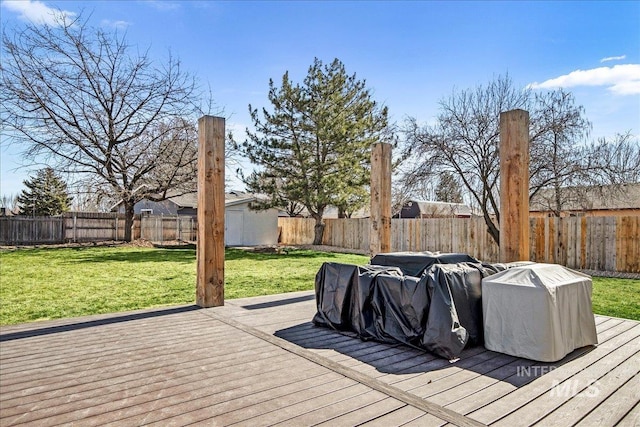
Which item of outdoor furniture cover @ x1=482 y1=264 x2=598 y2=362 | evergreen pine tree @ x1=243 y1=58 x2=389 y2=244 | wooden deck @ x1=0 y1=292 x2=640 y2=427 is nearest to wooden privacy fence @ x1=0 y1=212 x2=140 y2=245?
evergreen pine tree @ x1=243 y1=58 x2=389 y2=244

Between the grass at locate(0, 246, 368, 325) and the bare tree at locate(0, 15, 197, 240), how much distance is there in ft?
14.4

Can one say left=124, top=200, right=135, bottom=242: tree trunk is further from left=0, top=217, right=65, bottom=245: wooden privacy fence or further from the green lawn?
the green lawn

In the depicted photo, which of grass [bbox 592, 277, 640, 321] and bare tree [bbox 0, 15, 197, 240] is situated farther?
bare tree [bbox 0, 15, 197, 240]

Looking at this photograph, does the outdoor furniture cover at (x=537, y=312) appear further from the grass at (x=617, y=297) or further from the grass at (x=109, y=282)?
the grass at (x=109, y=282)

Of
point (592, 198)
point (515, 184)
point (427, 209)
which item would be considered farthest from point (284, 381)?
point (427, 209)

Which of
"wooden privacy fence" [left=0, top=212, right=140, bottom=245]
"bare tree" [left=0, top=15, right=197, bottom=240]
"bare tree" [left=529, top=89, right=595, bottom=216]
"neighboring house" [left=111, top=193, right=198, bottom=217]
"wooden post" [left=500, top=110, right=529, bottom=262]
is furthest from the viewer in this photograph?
"neighboring house" [left=111, top=193, right=198, bottom=217]

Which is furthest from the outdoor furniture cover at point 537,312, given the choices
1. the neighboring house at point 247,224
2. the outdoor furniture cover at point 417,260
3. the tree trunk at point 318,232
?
the neighboring house at point 247,224

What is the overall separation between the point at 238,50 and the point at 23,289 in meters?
6.07

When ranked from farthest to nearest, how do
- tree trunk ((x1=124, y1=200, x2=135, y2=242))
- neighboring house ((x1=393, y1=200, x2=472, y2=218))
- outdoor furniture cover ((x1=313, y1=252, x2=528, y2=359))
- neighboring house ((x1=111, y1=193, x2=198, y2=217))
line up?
1. neighboring house ((x1=393, y1=200, x2=472, y2=218))
2. neighboring house ((x1=111, y1=193, x2=198, y2=217))
3. tree trunk ((x1=124, y1=200, x2=135, y2=242))
4. outdoor furniture cover ((x1=313, y1=252, x2=528, y2=359))

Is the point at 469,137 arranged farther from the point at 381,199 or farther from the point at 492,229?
the point at 381,199

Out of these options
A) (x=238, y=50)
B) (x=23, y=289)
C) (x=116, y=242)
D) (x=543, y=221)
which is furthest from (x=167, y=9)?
(x=116, y=242)

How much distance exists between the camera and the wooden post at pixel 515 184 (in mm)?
4031

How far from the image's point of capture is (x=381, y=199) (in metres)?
4.84

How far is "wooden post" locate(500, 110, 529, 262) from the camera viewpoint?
403 cm
